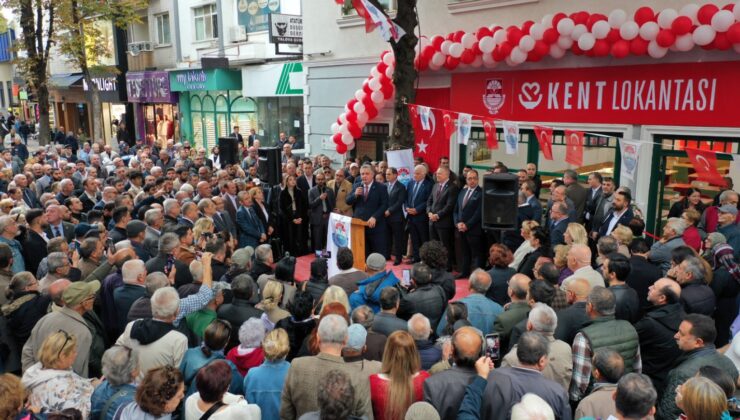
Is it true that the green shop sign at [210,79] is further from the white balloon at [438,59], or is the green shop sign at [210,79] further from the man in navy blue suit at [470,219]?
the man in navy blue suit at [470,219]

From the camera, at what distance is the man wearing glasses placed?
15.6ft

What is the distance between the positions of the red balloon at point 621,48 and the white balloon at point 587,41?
0.40 metres

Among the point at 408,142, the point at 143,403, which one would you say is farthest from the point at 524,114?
the point at 143,403

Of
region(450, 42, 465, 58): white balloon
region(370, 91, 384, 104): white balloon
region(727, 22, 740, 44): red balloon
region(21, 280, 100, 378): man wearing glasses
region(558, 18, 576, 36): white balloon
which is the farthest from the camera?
region(370, 91, 384, 104): white balloon

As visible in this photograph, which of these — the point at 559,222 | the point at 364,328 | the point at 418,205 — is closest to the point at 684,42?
the point at 559,222

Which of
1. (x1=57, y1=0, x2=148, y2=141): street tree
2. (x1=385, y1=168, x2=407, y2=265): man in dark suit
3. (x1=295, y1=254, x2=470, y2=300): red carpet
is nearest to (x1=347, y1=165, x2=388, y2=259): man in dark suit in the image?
(x1=385, y1=168, x2=407, y2=265): man in dark suit

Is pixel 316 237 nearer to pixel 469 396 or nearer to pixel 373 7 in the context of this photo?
pixel 373 7

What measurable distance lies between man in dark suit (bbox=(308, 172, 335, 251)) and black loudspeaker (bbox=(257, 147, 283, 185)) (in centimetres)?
73

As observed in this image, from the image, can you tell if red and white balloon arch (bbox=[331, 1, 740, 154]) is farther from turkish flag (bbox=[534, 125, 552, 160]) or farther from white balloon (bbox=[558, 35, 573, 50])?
turkish flag (bbox=[534, 125, 552, 160])

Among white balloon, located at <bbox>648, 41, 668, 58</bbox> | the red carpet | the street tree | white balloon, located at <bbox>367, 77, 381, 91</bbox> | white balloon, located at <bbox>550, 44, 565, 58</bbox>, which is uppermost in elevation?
the street tree

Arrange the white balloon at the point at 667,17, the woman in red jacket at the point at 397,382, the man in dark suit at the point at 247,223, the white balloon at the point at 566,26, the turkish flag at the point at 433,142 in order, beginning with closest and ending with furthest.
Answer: the woman in red jacket at the point at 397,382, the white balloon at the point at 667,17, the man in dark suit at the point at 247,223, the white balloon at the point at 566,26, the turkish flag at the point at 433,142

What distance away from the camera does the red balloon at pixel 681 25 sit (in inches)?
356

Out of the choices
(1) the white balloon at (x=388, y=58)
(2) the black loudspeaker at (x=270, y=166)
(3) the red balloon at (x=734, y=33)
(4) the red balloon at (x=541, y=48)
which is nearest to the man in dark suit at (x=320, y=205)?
(2) the black loudspeaker at (x=270, y=166)

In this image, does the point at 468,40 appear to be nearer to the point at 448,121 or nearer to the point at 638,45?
the point at 448,121
